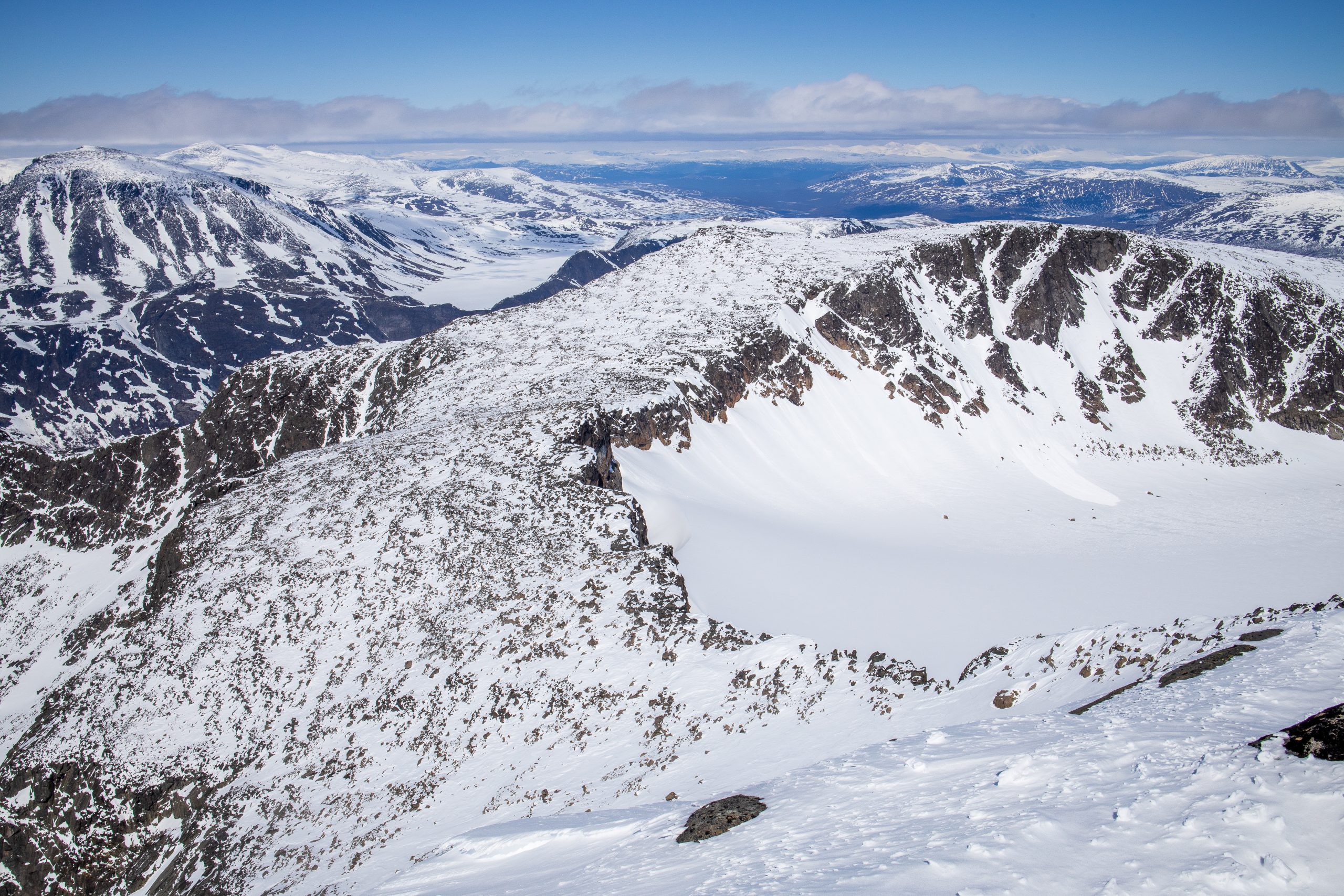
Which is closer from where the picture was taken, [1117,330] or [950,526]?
[950,526]

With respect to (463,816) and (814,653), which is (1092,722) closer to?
(814,653)

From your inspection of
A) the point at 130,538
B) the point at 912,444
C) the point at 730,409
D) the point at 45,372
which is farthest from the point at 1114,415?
the point at 45,372

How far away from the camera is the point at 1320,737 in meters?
10.9

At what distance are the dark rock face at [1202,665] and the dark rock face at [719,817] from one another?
10.6 metres

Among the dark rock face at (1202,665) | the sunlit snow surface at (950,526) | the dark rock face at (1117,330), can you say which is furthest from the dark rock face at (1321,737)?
the dark rock face at (1117,330)

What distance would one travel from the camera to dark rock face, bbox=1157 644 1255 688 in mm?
16422

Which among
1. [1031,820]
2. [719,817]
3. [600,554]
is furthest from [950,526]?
[1031,820]

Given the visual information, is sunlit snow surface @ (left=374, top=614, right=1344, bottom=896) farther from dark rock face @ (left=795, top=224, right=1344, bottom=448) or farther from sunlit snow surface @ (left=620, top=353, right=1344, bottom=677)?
dark rock face @ (left=795, top=224, right=1344, bottom=448)

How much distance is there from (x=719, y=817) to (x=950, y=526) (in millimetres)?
38043

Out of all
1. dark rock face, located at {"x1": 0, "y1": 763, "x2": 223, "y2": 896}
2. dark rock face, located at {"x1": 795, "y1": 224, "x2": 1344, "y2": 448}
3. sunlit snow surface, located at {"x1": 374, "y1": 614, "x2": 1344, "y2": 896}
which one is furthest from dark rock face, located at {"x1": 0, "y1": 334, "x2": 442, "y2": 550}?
sunlit snow surface, located at {"x1": 374, "y1": 614, "x2": 1344, "y2": 896}

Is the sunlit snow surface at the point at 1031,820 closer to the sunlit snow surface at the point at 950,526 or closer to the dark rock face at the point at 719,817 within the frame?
the dark rock face at the point at 719,817

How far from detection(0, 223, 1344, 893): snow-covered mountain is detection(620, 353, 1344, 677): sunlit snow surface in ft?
1.66

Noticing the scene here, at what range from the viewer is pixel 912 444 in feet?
188

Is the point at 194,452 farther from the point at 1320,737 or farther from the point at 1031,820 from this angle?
the point at 1320,737
